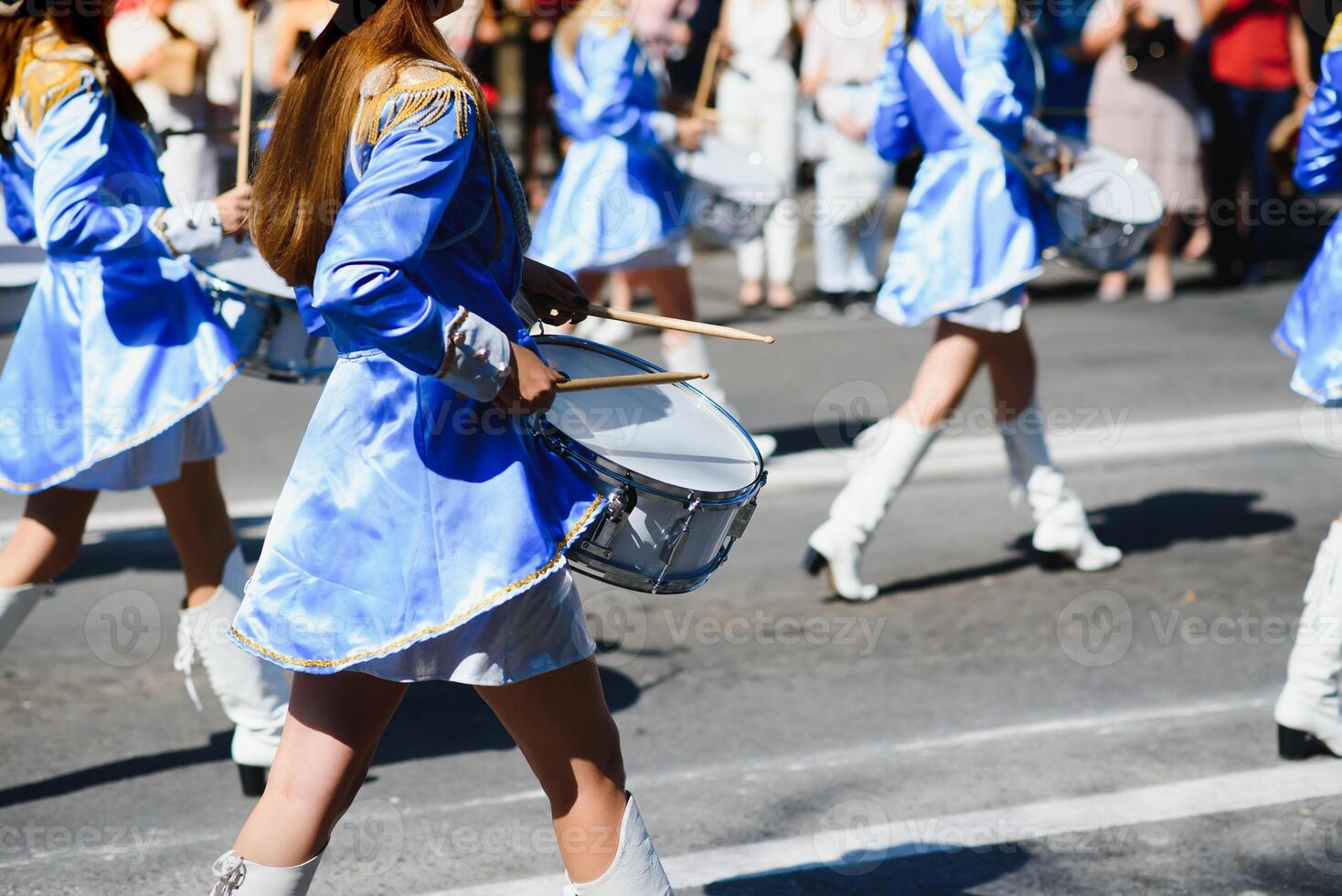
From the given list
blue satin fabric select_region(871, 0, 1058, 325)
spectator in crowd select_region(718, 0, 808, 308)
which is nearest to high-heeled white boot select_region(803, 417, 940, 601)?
blue satin fabric select_region(871, 0, 1058, 325)

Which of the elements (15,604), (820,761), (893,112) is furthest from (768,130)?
(15,604)

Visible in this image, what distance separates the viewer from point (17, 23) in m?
3.64

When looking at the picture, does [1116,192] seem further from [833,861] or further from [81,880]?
[81,880]

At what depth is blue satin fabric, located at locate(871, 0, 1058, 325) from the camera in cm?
495

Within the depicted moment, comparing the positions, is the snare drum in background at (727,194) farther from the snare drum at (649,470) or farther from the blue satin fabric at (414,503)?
the blue satin fabric at (414,503)

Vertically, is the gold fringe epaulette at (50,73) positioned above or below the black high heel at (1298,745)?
above

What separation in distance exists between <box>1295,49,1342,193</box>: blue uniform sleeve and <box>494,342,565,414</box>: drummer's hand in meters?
2.18

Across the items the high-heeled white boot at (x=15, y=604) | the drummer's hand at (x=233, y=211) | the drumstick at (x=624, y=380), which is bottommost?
the high-heeled white boot at (x=15, y=604)

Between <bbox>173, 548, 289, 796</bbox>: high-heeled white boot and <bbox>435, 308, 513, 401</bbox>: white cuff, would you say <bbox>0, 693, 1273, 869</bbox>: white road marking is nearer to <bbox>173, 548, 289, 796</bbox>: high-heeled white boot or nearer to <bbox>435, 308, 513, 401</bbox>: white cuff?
<bbox>173, 548, 289, 796</bbox>: high-heeled white boot

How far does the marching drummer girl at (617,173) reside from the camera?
6.49 m

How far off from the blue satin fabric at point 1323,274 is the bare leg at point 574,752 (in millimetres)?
2008

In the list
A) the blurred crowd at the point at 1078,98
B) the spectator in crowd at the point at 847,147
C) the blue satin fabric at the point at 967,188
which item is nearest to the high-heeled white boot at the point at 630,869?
the blue satin fabric at the point at 967,188

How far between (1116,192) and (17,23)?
10.5 feet

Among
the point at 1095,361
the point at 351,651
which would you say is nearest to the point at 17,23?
the point at 351,651
